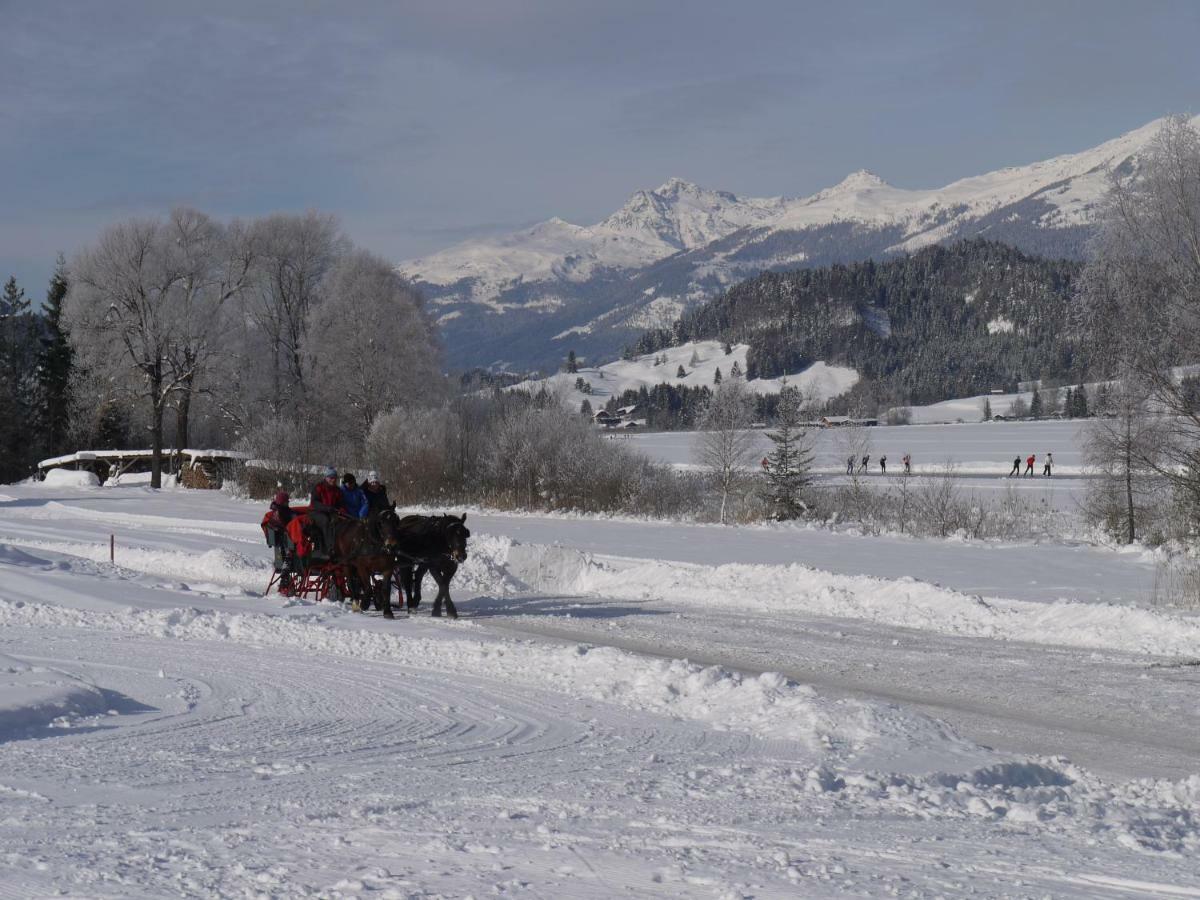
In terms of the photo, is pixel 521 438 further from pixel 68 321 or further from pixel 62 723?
pixel 62 723

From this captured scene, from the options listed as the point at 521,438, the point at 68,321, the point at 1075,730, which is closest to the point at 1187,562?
the point at 1075,730

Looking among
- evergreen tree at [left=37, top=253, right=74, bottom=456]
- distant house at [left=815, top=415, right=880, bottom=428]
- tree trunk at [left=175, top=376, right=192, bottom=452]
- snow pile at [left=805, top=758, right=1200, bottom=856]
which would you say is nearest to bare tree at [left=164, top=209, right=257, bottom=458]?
tree trunk at [left=175, top=376, right=192, bottom=452]

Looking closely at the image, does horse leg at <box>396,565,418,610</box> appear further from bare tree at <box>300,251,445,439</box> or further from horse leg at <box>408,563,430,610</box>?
bare tree at <box>300,251,445,439</box>

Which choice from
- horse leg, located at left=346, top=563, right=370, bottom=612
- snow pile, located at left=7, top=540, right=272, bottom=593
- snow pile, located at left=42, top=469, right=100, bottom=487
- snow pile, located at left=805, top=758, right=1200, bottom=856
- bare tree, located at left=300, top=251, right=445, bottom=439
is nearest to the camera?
snow pile, located at left=805, top=758, right=1200, bottom=856

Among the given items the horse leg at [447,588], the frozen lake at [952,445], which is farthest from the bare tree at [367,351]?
the horse leg at [447,588]

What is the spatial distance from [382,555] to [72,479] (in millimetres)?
42446

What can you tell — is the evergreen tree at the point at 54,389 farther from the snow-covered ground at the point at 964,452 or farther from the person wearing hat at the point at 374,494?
the person wearing hat at the point at 374,494

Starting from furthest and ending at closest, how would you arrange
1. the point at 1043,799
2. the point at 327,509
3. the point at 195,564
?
the point at 195,564 → the point at 327,509 → the point at 1043,799

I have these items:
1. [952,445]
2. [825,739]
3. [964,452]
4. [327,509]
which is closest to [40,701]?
[825,739]

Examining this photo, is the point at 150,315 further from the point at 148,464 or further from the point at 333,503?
the point at 333,503

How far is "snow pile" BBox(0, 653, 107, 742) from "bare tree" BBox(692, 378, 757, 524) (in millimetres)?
31435

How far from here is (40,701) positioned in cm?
895

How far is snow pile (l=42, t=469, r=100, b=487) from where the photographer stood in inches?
2099

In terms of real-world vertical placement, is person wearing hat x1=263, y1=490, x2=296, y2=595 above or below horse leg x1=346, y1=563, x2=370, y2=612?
above
